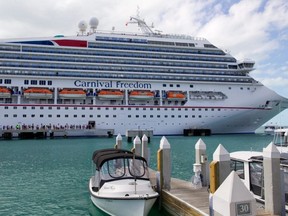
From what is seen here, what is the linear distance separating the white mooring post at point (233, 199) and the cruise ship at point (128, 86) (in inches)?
1586

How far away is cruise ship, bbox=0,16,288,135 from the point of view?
4341cm

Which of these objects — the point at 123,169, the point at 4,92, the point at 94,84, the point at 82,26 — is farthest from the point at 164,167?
the point at 82,26

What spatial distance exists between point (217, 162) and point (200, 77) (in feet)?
142

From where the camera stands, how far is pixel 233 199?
14.7 ft

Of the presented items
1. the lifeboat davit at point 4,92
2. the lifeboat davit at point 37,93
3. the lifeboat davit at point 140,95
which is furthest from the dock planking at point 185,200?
the lifeboat davit at point 4,92

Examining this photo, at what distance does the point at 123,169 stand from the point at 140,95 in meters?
36.4

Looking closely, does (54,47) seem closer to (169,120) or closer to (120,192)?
(169,120)

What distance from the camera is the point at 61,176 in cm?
1520

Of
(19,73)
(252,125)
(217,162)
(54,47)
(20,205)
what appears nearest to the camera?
(217,162)

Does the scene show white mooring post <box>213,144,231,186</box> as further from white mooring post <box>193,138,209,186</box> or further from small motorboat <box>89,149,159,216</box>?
white mooring post <box>193,138,209,186</box>

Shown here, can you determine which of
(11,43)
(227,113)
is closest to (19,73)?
(11,43)

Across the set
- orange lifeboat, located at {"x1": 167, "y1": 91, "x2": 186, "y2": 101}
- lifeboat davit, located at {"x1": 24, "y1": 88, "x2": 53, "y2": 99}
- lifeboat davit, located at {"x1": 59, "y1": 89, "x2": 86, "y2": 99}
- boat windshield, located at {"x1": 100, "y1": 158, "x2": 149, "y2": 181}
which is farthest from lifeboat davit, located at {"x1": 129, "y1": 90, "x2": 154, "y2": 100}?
boat windshield, located at {"x1": 100, "y1": 158, "x2": 149, "y2": 181}

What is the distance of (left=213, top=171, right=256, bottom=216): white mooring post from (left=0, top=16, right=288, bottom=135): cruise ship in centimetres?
4029

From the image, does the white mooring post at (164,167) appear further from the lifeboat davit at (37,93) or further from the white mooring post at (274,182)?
the lifeboat davit at (37,93)
